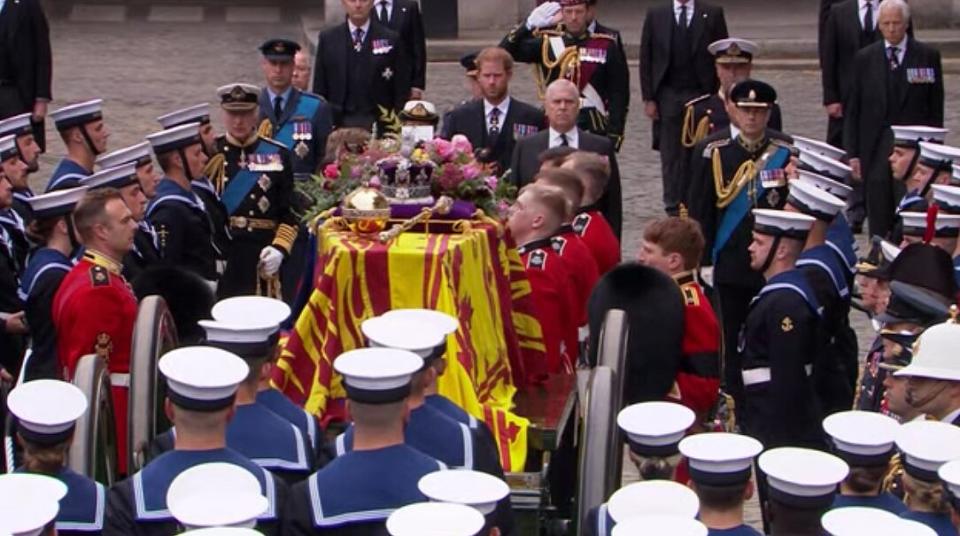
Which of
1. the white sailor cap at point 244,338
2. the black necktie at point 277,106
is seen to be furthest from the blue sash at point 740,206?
the white sailor cap at point 244,338

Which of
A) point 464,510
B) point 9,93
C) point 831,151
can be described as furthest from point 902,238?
point 9,93

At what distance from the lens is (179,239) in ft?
34.4

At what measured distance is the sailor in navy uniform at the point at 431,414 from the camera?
6.81 metres

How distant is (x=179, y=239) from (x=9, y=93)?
18.8 ft

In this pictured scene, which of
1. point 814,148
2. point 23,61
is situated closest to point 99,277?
point 814,148

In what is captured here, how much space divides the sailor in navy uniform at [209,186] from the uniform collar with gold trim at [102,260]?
1.92m

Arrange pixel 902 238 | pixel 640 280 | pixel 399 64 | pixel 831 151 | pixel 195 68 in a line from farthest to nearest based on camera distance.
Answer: pixel 195 68
pixel 399 64
pixel 831 151
pixel 902 238
pixel 640 280

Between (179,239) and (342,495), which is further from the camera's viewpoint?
(179,239)

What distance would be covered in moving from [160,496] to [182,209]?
4.36 metres

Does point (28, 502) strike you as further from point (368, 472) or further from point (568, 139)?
point (568, 139)

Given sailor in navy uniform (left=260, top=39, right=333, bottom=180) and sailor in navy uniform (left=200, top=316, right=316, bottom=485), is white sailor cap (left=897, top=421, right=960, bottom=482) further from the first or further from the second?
sailor in navy uniform (left=260, top=39, right=333, bottom=180)

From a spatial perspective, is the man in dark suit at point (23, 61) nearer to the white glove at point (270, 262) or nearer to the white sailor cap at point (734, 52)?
the white glove at point (270, 262)

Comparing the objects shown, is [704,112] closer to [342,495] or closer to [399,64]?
[399,64]

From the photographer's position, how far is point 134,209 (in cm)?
1002
